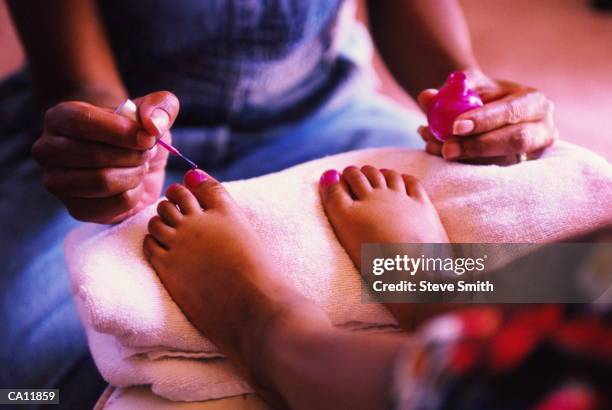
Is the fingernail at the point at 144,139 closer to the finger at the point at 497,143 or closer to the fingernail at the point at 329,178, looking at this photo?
the fingernail at the point at 329,178

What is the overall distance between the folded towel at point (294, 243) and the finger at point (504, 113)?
5 cm

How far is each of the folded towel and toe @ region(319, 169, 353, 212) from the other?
1 centimetres

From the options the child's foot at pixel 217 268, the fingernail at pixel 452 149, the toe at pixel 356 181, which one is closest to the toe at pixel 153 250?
the child's foot at pixel 217 268

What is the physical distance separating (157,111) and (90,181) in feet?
0.31

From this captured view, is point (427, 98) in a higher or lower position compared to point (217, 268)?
higher

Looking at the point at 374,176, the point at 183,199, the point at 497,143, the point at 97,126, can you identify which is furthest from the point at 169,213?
the point at 497,143

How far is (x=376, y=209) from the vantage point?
2.13 ft

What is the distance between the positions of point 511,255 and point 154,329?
1.16 ft

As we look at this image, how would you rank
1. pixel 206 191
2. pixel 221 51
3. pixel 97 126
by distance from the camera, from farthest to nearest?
pixel 221 51 → pixel 206 191 → pixel 97 126

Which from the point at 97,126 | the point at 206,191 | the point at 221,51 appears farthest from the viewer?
the point at 221,51

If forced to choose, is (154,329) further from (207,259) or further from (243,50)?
(243,50)

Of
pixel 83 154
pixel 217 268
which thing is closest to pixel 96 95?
pixel 83 154

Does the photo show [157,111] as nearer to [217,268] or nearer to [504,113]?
[217,268]

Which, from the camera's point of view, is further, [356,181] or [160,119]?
[356,181]
